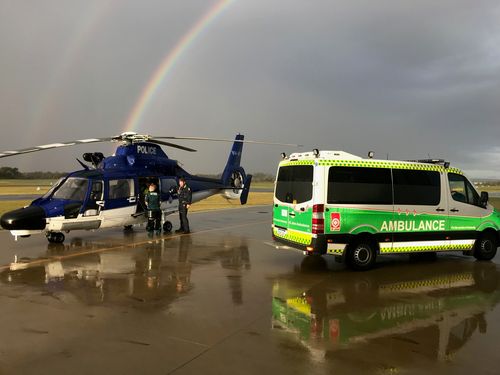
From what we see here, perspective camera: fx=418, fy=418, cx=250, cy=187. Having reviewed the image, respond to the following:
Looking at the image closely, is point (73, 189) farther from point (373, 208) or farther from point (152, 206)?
point (373, 208)

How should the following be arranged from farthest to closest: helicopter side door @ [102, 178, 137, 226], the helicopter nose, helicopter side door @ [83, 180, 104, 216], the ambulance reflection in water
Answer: helicopter side door @ [102, 178, 137, 226] → helicopter side door @ [83, 180, 104, 216] → the helicopter nose → the ambulance reflection in water

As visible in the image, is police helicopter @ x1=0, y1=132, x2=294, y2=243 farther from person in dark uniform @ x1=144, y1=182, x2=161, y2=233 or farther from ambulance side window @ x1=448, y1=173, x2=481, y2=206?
ambulance side window @ x1=448, y1=173, x2=481, y2=206

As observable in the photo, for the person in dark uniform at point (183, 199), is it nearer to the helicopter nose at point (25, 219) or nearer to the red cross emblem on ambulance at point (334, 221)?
the helicopter nose at point (25, 219)

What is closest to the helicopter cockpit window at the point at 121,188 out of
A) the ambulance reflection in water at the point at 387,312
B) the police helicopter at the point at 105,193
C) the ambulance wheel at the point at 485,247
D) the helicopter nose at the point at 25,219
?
the police helicopter at the point at 105,193

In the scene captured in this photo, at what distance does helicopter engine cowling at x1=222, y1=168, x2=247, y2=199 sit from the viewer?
20438mm

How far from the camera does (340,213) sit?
8.56 meters

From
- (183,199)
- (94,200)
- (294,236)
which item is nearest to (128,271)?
(294,236)

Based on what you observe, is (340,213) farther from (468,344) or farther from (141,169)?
(141,169)

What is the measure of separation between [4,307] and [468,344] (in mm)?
6313

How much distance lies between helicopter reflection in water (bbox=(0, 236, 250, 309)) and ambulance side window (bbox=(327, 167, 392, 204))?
2.69 metres

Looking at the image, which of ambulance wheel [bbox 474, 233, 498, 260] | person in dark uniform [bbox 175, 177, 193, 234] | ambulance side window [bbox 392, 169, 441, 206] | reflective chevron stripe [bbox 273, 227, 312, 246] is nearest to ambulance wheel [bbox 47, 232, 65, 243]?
person in dark uniform [bbox 175, 177, 193, 234]

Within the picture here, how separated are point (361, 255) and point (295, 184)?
81.6 inches

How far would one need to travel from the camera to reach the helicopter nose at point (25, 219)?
10.7 meters

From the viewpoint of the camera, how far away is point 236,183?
20.9 m
